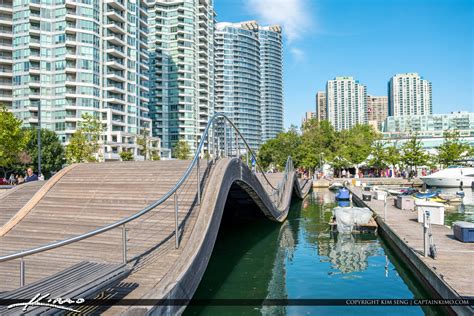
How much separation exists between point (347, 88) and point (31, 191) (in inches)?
8034

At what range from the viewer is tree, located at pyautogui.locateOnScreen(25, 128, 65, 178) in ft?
177

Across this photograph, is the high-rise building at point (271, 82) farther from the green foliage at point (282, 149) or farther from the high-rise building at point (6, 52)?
the high-rise building at point (6, 52)

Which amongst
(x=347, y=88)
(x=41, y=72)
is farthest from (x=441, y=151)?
(x=347, y=88)

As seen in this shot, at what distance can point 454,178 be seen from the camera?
4731cm

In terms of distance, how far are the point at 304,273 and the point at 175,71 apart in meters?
97.8

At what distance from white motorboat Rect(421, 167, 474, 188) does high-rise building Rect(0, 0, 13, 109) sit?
246 ft

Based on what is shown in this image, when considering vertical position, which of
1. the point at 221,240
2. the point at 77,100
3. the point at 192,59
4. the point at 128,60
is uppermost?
the point at 192,59

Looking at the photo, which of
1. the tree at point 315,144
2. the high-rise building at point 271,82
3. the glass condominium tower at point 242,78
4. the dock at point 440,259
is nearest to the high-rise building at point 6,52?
the tree at point 315,144

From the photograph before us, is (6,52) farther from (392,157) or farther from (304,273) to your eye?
(304,273)

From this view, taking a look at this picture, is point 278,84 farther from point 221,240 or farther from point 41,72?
point 221,240

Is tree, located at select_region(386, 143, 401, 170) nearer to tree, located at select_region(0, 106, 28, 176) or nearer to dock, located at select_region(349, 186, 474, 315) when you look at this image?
dock, located at select_region(349, 186, 474, 315)

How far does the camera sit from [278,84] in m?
187

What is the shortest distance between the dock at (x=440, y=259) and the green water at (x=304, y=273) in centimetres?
46
